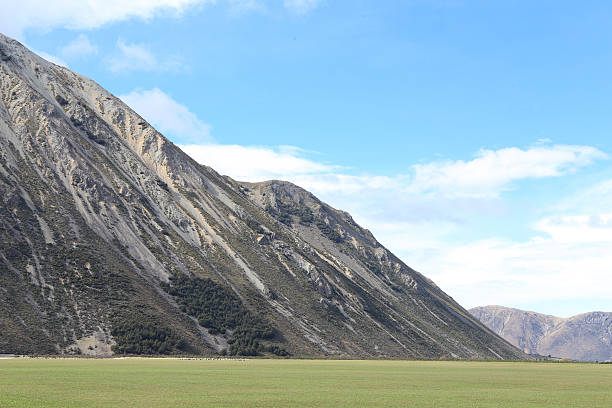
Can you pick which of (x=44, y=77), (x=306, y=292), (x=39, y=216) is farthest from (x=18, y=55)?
(x=306, y=292)

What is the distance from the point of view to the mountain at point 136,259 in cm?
11175

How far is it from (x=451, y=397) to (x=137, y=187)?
147448 mm

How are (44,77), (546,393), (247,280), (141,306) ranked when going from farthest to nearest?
1. (44,77)
2. (247,280)
3. (141,306)
4. (546,393)

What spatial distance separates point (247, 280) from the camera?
154 metres

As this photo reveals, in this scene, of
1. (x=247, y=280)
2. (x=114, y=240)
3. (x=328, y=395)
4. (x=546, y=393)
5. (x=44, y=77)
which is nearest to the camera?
(x=328, y=395)

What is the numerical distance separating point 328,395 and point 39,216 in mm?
116013

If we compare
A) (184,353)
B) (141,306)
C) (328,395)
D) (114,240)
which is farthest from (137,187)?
(328,395)

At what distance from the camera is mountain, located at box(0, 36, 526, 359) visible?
367 feet

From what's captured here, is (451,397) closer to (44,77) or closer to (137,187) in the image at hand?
(137,187)

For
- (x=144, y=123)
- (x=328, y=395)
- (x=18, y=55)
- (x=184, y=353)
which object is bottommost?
(x=184, y=353)

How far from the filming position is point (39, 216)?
13175cm

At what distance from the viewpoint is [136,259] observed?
458ft

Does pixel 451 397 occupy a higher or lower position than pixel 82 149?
lower

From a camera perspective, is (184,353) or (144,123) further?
(144,123)
